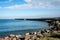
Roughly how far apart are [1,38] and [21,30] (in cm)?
46

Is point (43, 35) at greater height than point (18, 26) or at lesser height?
lesser

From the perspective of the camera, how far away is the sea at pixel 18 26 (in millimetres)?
3287

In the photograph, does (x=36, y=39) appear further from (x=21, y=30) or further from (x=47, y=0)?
(x=47, y=0)

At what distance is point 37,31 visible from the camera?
11.3 feet

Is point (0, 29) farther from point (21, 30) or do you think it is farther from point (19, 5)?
point (19, 5)

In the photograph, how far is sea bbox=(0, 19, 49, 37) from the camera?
3.29 meters

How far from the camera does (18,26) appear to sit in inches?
133

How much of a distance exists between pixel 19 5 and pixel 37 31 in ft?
2.28

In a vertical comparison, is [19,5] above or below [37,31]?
above

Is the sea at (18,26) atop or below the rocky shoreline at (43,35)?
atop

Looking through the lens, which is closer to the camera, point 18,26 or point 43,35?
point 18,26

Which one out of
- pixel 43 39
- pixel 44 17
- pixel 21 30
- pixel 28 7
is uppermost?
pixel 28 7

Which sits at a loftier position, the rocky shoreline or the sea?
the sea

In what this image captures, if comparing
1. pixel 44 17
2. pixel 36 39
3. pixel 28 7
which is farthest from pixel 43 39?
pixel 28 7
